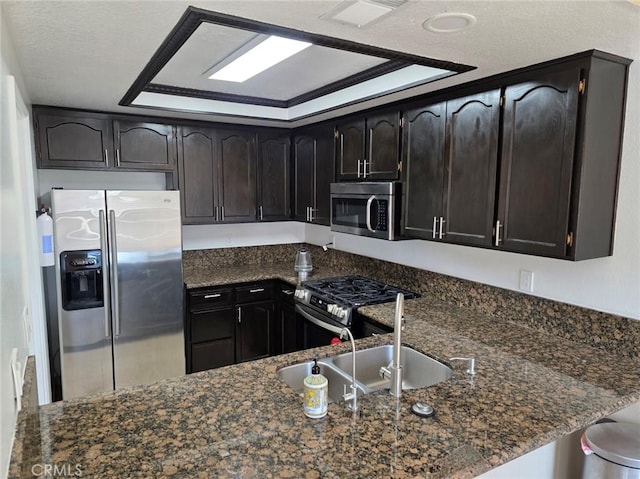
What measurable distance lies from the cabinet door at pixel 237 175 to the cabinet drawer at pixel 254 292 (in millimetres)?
643

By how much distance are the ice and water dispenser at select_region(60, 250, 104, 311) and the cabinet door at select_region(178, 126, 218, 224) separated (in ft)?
2.77

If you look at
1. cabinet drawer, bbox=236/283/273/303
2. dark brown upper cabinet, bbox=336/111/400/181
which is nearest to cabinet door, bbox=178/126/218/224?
cabinet drawer, bbox=236/283/273/303

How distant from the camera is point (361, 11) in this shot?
133cm

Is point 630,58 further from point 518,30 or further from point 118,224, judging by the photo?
point 118,224

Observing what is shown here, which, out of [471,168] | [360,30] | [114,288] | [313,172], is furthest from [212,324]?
[360,30]

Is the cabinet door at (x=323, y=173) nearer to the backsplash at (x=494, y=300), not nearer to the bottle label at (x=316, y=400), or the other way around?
the backsplash at (x=494, y=300)

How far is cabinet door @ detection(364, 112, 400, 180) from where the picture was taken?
2768 mm

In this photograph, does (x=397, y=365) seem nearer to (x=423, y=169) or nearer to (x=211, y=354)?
(x=423, y=169)

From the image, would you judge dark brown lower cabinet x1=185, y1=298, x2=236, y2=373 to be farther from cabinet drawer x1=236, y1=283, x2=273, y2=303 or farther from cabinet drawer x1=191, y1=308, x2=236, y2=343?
cabinet drawer x1=236, y1=283, x2=273, y2=303

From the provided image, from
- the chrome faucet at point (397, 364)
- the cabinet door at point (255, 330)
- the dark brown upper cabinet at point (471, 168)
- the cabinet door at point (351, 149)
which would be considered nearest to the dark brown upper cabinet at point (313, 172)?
the cabinet door at point (351, 149)

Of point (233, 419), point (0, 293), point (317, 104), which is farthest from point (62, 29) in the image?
point (317, 104)

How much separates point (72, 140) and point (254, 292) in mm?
1836

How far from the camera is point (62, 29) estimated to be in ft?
5.05

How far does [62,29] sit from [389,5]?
1.20 meters
